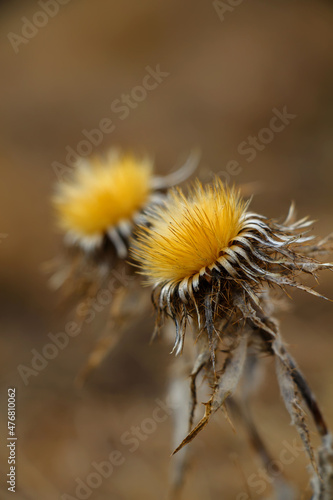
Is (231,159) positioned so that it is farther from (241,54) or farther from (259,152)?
(241,54)

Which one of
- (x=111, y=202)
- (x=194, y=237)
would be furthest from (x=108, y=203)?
(x=194, y=237)

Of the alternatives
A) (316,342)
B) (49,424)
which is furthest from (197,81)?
(49,424)

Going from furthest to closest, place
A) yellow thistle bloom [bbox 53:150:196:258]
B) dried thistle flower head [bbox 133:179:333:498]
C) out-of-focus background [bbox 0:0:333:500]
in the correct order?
out-of-focus background [bbox 0:0:333:500] < yellow thistle bloom [bbox 53:150:196:258] < dried thistle flower head [bbox 133:179:333:498]

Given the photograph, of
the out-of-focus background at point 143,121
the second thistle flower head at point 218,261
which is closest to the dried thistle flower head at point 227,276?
the second thistle flower head at point 218,261

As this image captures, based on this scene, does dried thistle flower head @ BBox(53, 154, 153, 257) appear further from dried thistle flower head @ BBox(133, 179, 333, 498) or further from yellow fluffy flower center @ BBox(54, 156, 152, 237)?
dried thistle flower head @ BBox(133, 179, 333, 498)

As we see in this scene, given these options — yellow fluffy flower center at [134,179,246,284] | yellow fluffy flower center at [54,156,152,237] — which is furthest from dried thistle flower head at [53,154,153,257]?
yellow fluffy flower center at [134,179,246,284]

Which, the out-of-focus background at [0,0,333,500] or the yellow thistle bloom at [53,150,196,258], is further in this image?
the out-of-focus background at [0,0,333,500]
